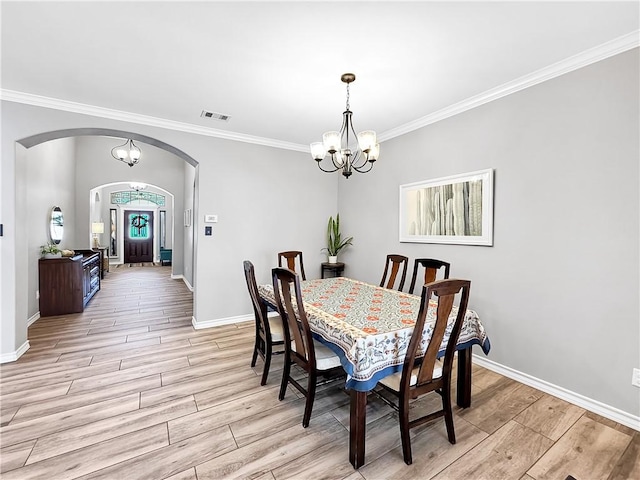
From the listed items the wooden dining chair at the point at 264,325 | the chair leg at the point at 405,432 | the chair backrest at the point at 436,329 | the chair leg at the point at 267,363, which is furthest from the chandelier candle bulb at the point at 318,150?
the chair leg at the point at 405,432

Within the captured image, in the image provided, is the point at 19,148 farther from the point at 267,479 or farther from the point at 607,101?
the point at 607,101

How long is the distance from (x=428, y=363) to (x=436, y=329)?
0.77 feet

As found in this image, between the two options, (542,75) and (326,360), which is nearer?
(326,360)

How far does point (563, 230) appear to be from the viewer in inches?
90.5

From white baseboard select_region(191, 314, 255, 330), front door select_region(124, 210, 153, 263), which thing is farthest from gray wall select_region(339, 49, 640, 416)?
front door select_region(124, 210, 153, 263)

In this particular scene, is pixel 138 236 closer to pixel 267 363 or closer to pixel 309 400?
pixel 267 363

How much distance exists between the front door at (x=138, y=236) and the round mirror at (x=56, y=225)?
6.77 meters

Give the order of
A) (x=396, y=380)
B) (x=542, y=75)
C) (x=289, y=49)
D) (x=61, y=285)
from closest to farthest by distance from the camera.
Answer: (x=396, y=380) < (x=289, y=49) < (x=542, y=75) < (x=61, y=285)

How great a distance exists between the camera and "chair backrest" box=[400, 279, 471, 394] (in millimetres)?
1518

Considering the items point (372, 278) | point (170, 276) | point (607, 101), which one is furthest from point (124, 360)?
point (170, 276)

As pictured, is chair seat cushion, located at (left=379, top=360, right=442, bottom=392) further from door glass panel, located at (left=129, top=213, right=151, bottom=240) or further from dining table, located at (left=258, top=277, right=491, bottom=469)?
door glass panel, located at (left=129, top=213, right=151, bottom=240)

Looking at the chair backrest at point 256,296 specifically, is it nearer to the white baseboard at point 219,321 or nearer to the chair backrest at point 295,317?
the chair backrest at point 295,317

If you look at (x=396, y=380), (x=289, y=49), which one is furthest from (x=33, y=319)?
(x=396, y=380)

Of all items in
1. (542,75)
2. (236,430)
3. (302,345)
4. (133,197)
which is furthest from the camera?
(133,197)
